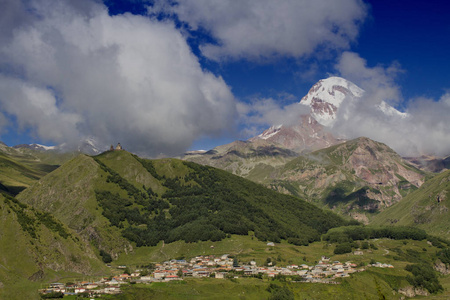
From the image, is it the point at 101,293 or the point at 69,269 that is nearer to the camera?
the point at 101,293

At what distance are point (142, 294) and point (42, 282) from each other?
48.5 metres

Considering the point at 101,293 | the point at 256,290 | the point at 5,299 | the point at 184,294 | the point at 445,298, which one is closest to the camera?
the point at 5,299

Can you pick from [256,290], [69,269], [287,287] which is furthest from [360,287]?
[69,269]

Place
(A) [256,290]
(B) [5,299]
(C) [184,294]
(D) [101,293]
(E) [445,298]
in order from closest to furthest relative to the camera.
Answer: (B) [5,299] < (D) [101,293] < (C) [184,294] < (A) [256,290] < (E) [445,298]

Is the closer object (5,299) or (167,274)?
(5,299)

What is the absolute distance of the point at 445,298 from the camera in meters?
187

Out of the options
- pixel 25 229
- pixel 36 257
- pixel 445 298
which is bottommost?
pixel 445 298

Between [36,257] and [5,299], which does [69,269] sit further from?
[5,299]

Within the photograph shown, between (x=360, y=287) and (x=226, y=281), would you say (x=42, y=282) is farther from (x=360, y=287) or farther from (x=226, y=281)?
(x=360, y=287)

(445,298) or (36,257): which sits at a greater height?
(36,257)

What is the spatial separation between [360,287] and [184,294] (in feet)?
297

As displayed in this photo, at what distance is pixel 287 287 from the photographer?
180500 millimetres

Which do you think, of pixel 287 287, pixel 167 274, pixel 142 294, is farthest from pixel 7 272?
pixel 287 287

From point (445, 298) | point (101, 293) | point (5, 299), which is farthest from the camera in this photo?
point (445, 298)
